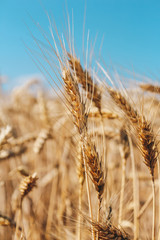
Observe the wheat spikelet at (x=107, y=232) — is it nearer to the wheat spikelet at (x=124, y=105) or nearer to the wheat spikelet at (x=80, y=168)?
the wheat spikelet at (x=80, y=168)

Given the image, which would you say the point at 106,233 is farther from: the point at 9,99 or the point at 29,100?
the point at 29,100

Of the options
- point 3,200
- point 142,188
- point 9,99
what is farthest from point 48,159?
point 9,99

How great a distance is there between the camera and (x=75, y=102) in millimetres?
651

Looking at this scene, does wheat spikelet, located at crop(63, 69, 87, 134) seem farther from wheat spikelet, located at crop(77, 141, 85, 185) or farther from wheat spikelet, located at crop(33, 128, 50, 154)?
wheat spikelet, located at crop(33, 128, 50, 154)

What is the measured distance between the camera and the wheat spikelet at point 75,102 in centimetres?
64

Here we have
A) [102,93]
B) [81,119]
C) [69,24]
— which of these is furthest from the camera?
[102,93]

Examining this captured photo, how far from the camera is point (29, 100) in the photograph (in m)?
3.81

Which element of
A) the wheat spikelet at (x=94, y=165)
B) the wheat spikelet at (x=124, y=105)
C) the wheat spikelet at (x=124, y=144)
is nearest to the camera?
the wheat spikelet at (x=94, y=165)

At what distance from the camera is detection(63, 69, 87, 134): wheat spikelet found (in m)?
0.64

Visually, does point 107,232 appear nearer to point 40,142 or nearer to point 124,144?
point 124,144

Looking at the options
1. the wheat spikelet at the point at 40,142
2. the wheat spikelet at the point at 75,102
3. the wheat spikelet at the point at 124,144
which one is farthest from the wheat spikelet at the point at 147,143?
the wheat spikelet at the point at 40,142

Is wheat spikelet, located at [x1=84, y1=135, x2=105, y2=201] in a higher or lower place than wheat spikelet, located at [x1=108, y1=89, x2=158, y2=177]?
lower

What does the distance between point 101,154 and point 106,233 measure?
23cm

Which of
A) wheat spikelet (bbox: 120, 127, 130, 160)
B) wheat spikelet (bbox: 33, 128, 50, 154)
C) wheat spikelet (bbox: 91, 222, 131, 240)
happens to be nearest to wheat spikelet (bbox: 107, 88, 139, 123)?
wheat spikelet (bbox: 120, 127, 130, 160)
